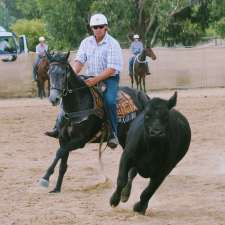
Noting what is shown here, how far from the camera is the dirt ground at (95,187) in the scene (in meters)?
8.05

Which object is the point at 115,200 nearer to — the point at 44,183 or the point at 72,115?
the point at 44,183

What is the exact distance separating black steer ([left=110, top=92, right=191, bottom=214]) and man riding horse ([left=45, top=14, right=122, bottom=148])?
1.86m

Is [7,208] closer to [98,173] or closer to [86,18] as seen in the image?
[98,173]

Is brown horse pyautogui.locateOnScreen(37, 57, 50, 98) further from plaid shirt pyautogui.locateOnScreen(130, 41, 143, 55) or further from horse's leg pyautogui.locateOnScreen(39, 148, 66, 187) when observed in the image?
horse's leg pyautogui.locateOnScreen(39, 148, 66, 187)

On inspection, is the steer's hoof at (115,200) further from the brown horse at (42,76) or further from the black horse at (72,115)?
the brown horse at (42,76)

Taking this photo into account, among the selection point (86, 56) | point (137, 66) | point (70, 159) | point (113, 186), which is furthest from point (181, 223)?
point (137, 66)

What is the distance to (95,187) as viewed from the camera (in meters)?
10.2

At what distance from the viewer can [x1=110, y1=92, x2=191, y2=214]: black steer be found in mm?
7543

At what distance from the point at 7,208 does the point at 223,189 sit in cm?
289

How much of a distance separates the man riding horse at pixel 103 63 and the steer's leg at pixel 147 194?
224 cm

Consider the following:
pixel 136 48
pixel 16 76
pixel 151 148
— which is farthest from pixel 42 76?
pixel 151 148

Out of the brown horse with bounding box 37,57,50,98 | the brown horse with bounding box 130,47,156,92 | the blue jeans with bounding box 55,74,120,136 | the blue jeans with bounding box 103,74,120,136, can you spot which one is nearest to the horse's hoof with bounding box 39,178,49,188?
the blue jeans with bounding box 55,74,120,136

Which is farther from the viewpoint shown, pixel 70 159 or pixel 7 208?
pixel 70 159

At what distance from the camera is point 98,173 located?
11398 mm
